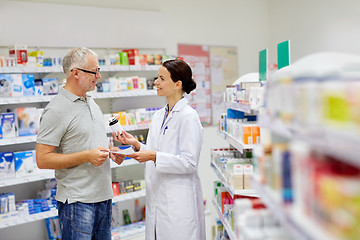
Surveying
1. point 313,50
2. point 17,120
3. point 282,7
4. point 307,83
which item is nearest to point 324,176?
point 307,83

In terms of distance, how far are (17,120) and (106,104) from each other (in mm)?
1330

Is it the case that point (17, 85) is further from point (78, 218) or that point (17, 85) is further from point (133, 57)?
point (78, 218)

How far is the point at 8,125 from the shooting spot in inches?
155

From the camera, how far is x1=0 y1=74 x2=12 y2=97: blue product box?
3.94m

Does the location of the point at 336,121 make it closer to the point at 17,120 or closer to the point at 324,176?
the point at 324,176

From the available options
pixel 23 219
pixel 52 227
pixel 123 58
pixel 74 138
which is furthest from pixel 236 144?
pixel 52 227

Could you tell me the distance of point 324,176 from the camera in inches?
38.5

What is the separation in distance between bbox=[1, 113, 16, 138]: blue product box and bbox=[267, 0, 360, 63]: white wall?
4.04 meters

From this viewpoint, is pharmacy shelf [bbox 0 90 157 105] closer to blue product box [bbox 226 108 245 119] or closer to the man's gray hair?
the man's gray hair

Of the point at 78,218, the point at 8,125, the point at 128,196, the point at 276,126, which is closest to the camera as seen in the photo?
the point at 276,126

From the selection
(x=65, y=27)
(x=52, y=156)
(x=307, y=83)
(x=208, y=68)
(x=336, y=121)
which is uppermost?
(x=65, y=27)

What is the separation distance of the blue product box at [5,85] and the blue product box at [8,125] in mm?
219

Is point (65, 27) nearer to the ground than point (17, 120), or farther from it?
farther from it

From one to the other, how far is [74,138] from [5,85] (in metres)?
1.68
